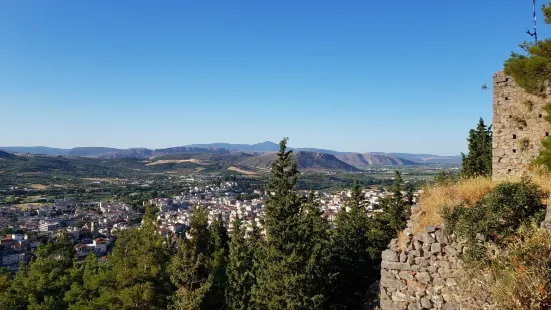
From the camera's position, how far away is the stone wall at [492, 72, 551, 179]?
10.5 metres

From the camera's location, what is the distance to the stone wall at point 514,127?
34.6ft

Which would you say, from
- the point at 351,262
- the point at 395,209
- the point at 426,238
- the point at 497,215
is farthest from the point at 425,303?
the point at 395,209

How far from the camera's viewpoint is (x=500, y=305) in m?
5.11

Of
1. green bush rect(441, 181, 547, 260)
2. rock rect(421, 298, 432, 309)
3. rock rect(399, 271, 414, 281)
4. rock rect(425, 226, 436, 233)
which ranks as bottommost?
rock rect(421, 298, 432, 309)

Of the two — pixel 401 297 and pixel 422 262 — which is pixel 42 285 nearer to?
pixel 401 297

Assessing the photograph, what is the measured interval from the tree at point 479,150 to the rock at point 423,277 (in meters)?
14.0

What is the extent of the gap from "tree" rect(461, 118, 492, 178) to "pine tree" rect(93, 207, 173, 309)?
15.2 m

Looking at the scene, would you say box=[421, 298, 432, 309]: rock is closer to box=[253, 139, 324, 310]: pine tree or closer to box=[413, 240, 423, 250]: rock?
box=[413, 240, 423, 250]: rock

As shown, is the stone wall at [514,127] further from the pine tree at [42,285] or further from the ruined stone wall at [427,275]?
the pine tree at [42,285]

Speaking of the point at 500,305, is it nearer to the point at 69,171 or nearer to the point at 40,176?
the point at 40,176

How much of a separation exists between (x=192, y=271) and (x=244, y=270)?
368 centimetres

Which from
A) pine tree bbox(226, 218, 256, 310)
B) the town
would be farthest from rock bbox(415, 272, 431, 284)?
the town

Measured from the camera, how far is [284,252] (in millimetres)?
16094

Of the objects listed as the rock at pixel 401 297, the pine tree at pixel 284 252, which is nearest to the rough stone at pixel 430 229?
the rock at pixel 401 297
